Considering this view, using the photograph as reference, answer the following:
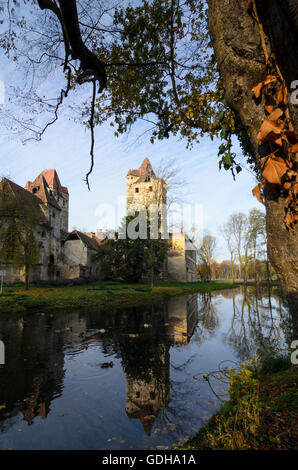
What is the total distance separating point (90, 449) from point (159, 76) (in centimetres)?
644

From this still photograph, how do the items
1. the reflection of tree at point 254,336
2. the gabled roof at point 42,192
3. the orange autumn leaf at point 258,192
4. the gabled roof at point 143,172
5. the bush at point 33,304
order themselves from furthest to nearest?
1. the gabled roof at point 143,172
2. the gabled roof at point 42,192
3. the bush at point 33,304
4. the reflection of tree at point 254,336
5. the orange autumn leaf at point 258,192

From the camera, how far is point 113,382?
5805 mm

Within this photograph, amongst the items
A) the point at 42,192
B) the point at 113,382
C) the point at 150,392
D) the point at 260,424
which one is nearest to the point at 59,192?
the point at 42,192

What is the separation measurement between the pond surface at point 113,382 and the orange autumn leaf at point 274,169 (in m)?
3.75

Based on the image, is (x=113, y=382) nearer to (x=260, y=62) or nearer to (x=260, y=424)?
(x=260, y=424)

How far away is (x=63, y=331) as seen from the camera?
10.9m

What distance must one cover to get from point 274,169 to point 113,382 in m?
5.95

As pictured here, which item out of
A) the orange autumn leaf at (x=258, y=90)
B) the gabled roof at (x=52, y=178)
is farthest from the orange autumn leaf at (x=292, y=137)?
the gabled roof at (x=52, y=178)

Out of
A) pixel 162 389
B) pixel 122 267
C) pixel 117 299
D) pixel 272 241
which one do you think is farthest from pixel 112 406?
pixel 122 267

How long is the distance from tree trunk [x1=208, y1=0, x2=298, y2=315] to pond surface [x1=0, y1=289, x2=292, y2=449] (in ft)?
10.9

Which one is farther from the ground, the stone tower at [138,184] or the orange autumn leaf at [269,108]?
the stone tower at [138,184]

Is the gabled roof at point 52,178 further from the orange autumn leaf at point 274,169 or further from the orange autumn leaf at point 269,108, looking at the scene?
the orange autumn leaf at point 274,169

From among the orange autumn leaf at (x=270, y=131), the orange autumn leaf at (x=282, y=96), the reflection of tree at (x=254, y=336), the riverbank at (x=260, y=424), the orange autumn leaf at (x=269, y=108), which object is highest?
the orange autumn leaf at (x=282, y=96)

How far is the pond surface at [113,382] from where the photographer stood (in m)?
3.79
